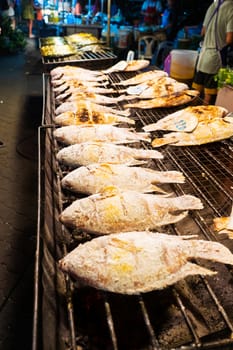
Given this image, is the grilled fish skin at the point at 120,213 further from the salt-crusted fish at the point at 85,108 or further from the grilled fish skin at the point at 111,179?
the salt-crusted fish at the point at 85,108

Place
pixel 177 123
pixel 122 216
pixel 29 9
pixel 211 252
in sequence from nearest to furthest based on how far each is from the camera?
pixel 211 252
pixel 122 216
pixel 177 123
pixel 29 9

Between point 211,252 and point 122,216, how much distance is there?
667 millimetres

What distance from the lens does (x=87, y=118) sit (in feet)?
13.0

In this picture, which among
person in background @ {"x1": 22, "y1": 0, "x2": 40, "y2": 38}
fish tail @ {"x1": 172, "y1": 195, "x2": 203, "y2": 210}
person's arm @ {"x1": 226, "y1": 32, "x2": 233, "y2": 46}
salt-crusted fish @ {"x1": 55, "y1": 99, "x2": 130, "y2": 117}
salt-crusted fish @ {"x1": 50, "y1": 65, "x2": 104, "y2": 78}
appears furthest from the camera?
person in background @ {"x1": 22, "y1": 0, "x2": 40, "y2": 38}

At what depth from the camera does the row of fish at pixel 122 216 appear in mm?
1841

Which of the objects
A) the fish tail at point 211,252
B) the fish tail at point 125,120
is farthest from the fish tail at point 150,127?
the fish tail at point 211,252

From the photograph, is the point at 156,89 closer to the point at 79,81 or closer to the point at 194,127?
the point at 79,81

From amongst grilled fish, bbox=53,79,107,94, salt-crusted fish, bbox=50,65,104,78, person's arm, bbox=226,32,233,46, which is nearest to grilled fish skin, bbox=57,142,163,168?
grilled fish, bbox=53,79,107,94

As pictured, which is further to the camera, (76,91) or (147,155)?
(76,91)

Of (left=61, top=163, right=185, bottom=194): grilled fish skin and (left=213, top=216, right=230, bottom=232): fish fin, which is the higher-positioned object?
(left=61, top=163, right=185, bottom=194): grilled fish skin

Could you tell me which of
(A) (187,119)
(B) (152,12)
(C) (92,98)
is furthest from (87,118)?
(B) (152,12)

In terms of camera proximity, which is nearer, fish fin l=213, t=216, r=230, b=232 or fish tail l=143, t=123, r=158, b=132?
fish fin l=213, t=216, r=230, b=232

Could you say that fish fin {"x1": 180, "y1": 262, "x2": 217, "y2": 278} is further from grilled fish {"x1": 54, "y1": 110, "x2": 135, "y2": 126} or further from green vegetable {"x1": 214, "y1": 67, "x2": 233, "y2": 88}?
green vegetable {"x1": 214, "y1": 67, "x2": 233, "y2": 88}

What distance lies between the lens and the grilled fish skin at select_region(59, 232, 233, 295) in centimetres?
181
